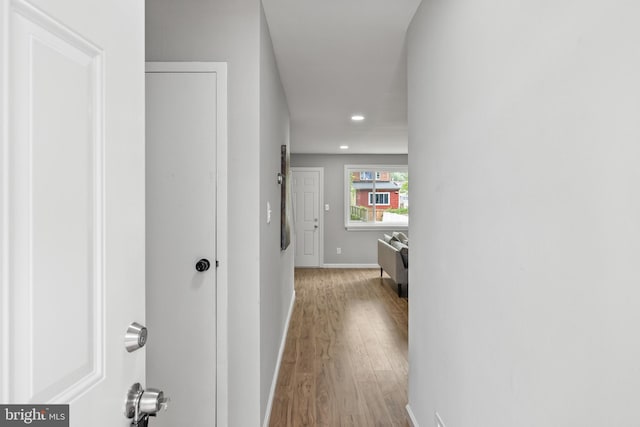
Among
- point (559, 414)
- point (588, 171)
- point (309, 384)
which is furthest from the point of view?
point (309, 384)

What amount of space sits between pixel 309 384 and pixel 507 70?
2469mm

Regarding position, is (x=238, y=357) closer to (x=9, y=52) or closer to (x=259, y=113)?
(x=259, y=113)

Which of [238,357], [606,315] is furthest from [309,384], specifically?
[606,315]

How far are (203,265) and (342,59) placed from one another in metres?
1.85

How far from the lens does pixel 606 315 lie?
2.51 feet

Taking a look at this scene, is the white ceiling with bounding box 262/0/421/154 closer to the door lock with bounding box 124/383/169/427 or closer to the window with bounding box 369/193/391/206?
the door lock with bounding box 124/383/169/427

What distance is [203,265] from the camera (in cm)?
204

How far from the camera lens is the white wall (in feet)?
2.42

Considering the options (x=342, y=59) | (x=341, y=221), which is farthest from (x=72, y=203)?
(x=341, y=221)

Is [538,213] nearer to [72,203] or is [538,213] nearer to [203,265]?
[72,203]

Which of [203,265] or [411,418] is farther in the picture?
[411,418]

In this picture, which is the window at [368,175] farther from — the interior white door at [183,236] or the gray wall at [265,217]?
the interior white door at [183,236]

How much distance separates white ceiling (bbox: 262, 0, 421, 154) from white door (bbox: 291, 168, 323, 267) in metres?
2.76

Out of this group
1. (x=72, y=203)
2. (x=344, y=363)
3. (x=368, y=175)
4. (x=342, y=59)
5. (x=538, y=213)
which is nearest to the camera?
(x=72, y=203)
